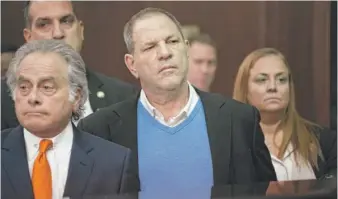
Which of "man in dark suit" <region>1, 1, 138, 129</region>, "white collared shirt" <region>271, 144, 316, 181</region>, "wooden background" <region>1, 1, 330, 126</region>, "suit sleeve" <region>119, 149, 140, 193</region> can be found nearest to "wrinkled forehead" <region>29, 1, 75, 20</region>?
"man in dark suit" <region>1, 1, 138, 129</region>

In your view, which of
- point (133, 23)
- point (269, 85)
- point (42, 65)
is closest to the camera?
point (42, 65)

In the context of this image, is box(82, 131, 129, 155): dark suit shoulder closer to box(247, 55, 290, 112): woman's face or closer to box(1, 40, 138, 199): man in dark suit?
box(1, 40, 138, 199): man in dark suit

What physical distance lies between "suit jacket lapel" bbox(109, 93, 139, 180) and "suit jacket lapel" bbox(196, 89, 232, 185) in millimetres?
156

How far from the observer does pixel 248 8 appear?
1663 millimetres

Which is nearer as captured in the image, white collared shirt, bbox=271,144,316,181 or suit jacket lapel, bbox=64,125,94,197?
suit jacket lapel, bbox=64,125,94,197

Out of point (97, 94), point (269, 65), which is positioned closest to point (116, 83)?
point (97, 94)

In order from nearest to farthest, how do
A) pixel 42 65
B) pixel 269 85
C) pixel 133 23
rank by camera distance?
pixel 42 65 → pixel 133 23 → pixel 269 85

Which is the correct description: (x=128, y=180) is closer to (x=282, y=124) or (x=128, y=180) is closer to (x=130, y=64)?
(x=130, y=64)

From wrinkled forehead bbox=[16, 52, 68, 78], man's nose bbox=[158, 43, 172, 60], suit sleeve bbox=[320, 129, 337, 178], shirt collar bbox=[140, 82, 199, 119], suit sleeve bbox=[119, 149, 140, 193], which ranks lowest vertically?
suit sleeve bbox=[119, 149, 140, 193]

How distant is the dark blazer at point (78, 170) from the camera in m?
1.43

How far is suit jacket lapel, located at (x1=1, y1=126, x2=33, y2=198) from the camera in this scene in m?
1.43

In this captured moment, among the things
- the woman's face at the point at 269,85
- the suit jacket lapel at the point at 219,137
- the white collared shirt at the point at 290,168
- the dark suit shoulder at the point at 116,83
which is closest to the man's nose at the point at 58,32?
the dark suit shoulder at the point at 116,83

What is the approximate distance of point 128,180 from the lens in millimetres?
1471

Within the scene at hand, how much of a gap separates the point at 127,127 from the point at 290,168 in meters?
0.42
